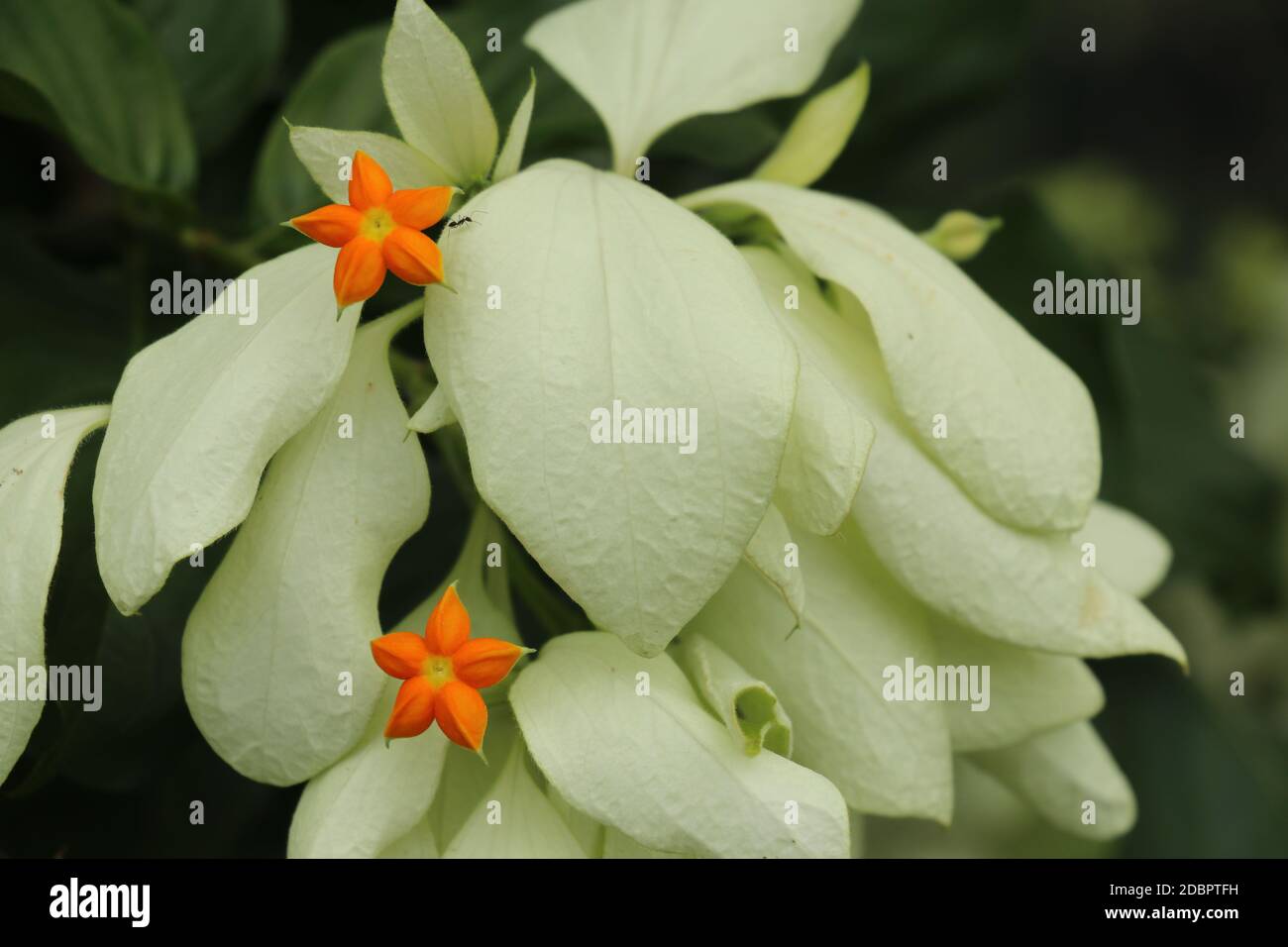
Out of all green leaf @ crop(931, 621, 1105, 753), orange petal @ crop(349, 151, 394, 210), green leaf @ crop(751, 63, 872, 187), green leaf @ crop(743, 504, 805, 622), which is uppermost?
green leaf @ crop(751, 63, 872, 187)

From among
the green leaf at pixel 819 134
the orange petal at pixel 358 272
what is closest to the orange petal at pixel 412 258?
the orange petal at pixel 358 272

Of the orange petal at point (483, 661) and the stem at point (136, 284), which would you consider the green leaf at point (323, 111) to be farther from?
the orange petal at point (483, 661)

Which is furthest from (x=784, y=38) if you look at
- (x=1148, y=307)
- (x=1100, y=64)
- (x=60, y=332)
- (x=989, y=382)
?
(x=1100, y=64)

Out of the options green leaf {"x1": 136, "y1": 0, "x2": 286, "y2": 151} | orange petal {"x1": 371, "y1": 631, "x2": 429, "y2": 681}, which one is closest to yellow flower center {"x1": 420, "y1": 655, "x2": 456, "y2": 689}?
orange petal {"x1": 371, "y1": 631, "x2": 429, "y2": 681}

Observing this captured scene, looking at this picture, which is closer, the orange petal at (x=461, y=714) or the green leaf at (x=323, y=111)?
the orange petal at (x=461, y=714)

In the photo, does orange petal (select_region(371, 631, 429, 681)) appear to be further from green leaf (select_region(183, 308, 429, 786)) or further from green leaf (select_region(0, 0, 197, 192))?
green leaf (select_region(0, 0, 197, 192))
